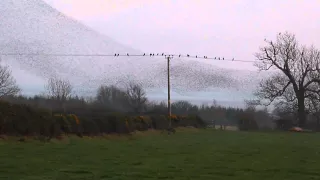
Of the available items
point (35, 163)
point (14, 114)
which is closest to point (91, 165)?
point (35, 163)

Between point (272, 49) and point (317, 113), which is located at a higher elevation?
point (272, 49)

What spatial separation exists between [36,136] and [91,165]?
11.7 meters

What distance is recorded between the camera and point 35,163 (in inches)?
473

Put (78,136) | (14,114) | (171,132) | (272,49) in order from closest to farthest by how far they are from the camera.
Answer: (14,114), (78,136), (171,132), (272,49)

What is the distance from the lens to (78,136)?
2688 cm

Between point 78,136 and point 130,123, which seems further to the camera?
point 130,123

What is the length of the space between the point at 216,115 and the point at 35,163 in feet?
172

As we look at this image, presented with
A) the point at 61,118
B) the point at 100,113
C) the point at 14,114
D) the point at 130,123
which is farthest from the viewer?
the point at 130,123

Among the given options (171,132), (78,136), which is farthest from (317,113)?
(78,136)

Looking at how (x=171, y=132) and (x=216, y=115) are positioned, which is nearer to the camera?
(x=171, y=132)

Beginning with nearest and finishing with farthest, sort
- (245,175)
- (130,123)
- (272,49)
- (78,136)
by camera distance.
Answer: (245,175)
(78,136)
(130,123)
(272,49)

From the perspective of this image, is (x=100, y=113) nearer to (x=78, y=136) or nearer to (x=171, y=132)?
(x=78, y=136)

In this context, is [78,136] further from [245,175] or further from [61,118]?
[245,175]

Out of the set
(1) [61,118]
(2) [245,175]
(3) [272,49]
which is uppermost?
(3) [272,49]
